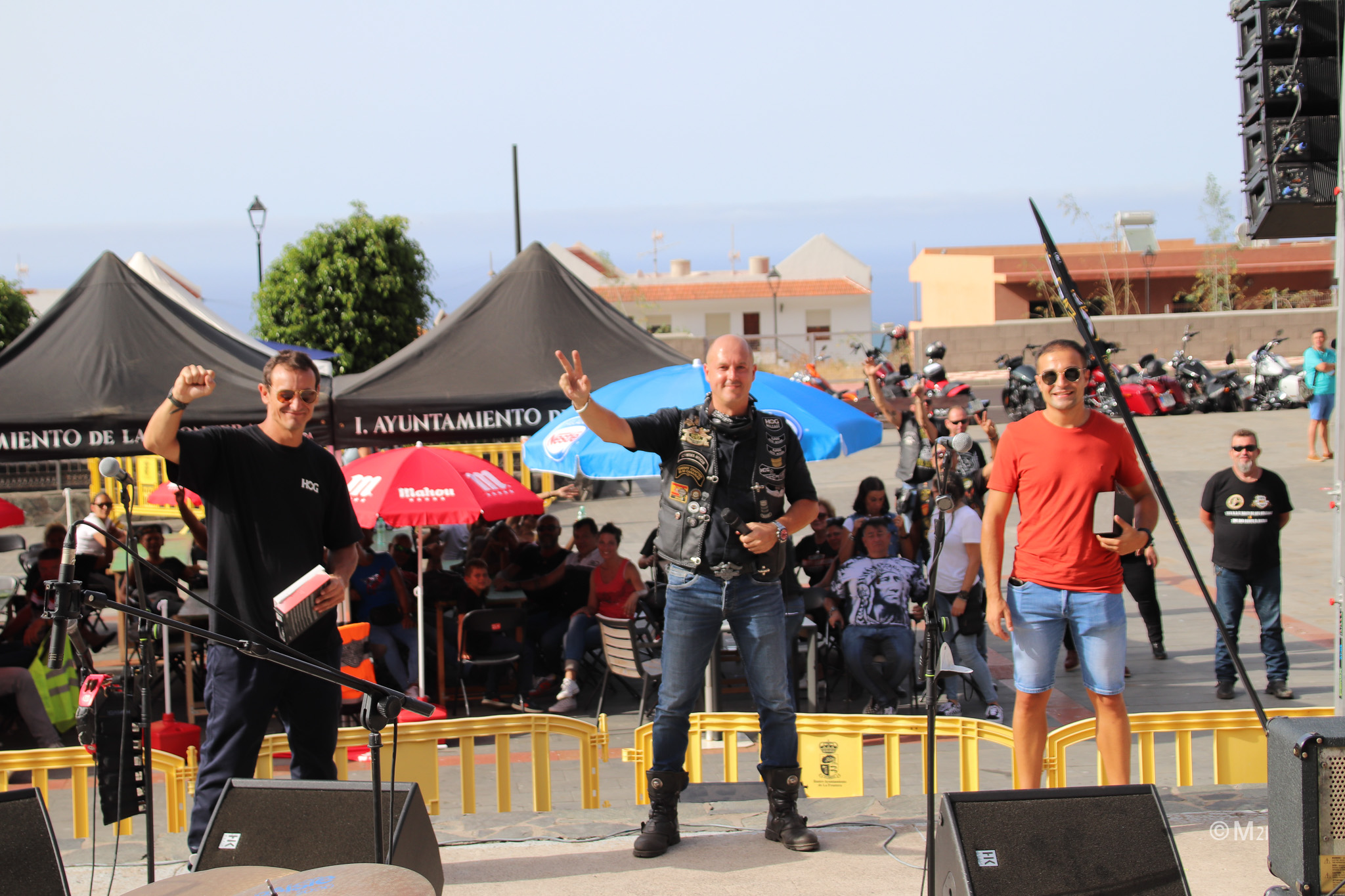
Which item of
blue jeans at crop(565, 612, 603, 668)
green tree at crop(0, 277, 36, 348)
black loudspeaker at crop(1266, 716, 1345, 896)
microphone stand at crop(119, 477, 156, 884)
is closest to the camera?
black loudspeaker at crop(1266, 716, 1345, 896)

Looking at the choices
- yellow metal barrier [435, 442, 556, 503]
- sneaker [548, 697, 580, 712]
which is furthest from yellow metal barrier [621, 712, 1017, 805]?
yellow metal barrier [435, 442, 556, 503]

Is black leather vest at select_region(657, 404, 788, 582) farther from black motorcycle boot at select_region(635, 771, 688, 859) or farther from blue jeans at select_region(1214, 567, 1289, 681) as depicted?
blue jeans at select_region(1214, 567, 1289, 681)

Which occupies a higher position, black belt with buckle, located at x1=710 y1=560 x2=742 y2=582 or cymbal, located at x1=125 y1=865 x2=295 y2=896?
black belt with buckle, located at x1=710 y1=560 x2=742 y2=582

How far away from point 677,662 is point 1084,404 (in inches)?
74.4

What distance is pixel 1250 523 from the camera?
7.38 m

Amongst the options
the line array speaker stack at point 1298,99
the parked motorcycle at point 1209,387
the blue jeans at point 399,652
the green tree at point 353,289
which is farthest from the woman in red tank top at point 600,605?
the parked motorcycle at point 1209,387

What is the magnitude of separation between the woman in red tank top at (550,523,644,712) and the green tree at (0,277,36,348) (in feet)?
64.5

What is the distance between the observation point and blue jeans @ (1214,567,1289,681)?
7.36 metres

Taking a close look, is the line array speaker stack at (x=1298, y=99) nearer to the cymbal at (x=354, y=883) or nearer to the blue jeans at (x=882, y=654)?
the blue jeans at (x=882, y=654)

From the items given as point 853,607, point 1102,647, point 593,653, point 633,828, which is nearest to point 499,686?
point 593,653

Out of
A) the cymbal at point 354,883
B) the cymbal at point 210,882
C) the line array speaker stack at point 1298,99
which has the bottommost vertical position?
the cymbal at point 210,882

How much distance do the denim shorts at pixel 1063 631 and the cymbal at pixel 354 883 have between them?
104 inches

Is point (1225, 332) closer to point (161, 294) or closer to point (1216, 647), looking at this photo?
point (1216, 647)

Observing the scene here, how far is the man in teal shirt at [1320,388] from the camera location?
659 inches
